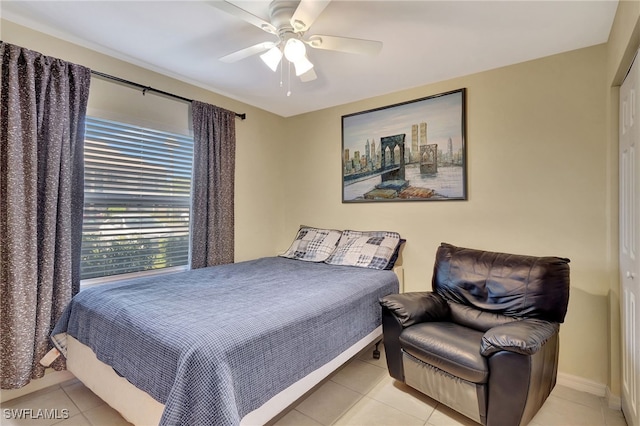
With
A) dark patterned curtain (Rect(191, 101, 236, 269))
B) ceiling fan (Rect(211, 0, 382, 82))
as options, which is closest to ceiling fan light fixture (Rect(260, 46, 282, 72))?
ceiling fan (Rect(211, 0, 382, 82))

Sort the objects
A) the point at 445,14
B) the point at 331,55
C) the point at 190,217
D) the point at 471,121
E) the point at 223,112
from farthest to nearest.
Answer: the point at 223,112 → the point at 190,217 → the point at 471,121 → the point at 331,55 → the point at 445,14

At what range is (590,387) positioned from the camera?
2152 mm

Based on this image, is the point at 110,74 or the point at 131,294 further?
the point at 110,74

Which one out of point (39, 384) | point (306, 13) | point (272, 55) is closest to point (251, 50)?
point (272, 55)

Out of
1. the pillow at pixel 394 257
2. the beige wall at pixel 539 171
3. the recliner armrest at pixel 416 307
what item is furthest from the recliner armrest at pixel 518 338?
the pillow at pixel 394 257

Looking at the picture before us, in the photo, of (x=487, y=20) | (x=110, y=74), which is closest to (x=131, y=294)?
(x=110, y=74)

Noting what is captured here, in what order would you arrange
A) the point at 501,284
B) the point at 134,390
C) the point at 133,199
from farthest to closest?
the point at 133,199, the point at 501,284, the point at 134,390

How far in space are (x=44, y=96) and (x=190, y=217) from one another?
1.37 m

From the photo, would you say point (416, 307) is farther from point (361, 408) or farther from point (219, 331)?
point (219, 331)

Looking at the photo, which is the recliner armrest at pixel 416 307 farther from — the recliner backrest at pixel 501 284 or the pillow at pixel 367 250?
the pillow at pixel 367 250

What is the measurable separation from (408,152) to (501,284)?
1502 millimetres

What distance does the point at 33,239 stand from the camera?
6.44ft

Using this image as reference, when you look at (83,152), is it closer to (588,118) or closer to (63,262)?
(63,262)

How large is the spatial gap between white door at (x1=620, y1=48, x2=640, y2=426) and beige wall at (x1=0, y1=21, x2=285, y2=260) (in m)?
3.17
